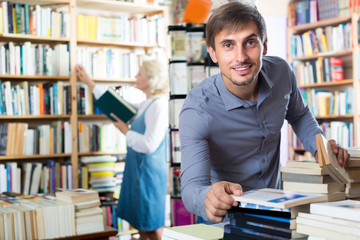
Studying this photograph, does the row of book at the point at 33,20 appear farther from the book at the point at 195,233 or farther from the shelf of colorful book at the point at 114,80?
the book at the point at 195,233

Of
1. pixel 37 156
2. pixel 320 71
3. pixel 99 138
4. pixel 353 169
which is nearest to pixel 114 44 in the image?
pixel 99 138

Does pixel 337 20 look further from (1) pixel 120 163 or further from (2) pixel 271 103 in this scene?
(2) pixel 271 103

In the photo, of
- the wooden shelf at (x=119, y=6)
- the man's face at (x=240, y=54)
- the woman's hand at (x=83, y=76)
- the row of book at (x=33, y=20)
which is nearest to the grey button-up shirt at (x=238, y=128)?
the man's face at (x=240, y=54)

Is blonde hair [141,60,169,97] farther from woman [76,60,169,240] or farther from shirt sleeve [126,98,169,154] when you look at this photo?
shirt sleeve [126,98,169,154]

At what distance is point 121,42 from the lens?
15.1 ft

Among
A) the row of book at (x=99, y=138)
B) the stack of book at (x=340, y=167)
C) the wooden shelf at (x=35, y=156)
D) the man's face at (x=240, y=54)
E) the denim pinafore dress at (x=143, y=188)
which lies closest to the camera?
the stack of book at (x=340, y=167)

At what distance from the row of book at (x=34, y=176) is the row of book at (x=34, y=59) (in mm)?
870

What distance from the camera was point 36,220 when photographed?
2.12 metres

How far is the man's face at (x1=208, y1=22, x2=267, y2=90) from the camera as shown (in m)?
1.47

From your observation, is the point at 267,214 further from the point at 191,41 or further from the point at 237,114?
the point at 191,41

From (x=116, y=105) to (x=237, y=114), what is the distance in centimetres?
216

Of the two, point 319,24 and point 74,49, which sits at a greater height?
point 319,24

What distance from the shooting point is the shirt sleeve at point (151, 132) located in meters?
3.34

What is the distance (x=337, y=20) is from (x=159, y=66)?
2374mm
